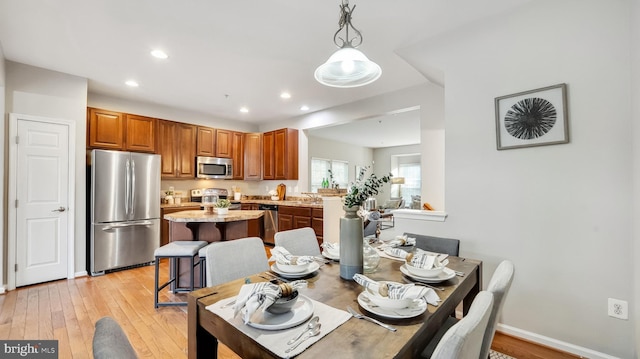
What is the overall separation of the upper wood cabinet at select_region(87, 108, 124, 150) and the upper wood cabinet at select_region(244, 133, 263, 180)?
2.17 metres

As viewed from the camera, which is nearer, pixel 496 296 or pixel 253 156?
pixel 496 296

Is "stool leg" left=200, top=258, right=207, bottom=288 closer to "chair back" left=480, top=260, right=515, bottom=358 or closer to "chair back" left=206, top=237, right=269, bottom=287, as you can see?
"chair back" left=206, top=237, right=269, bottom=287

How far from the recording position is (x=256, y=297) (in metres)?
0.94

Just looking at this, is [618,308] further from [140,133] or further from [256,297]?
[140,133]

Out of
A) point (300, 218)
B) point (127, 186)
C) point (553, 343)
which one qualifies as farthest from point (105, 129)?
point (553, 343)

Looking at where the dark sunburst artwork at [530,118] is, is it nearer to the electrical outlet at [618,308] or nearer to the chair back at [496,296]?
the electrical outlet at [618,308]

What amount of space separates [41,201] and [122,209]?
798 millimetres

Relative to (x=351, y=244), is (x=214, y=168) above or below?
above

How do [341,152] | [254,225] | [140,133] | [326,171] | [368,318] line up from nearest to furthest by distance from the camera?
1. [368,318]
2. [140,133]
3. [254,225]
4. [326,171]
5. [341,152]

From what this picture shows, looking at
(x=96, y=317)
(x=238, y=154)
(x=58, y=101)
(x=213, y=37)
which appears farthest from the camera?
(x=238, y=154)

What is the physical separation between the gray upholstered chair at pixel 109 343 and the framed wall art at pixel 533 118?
2501 millimetres

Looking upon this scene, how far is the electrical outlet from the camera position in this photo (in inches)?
A: 69.2

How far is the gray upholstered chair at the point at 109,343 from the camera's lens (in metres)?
0.59

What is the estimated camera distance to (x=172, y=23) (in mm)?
2357
